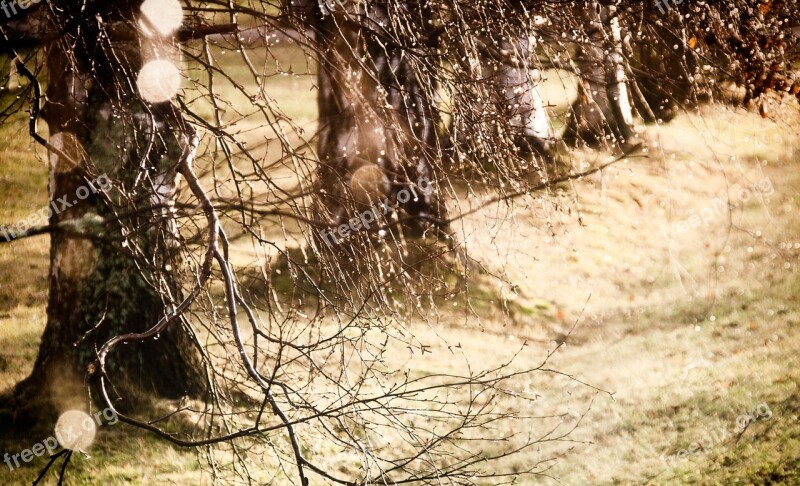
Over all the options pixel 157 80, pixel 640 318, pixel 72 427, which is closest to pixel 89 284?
pixel 72 427

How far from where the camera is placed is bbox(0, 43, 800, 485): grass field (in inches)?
190

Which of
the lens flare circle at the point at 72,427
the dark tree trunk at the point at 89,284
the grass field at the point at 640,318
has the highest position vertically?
the dark tree trunk at the point at 89,284

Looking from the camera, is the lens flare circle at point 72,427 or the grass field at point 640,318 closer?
the lens flare circle at point 72,427

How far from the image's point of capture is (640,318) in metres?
7.17

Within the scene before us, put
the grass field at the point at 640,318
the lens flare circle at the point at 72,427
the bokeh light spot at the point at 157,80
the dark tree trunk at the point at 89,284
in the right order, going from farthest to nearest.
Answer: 1. the grass field at the point at 640,318
2. the dark tree trunk at the point at 89,284
3. the lens flare circle at the point at 72,427
4. the bokeh light spot at the point at 157,80

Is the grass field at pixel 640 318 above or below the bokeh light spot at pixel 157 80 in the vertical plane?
below

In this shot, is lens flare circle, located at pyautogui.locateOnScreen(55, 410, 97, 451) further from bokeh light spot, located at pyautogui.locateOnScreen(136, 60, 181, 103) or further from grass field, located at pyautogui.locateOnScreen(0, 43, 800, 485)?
bokeh light spot, located at pyautogui.locateOnScreen(136, 60, 181, 103)

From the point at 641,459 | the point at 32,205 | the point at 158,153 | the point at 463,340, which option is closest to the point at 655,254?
the point at 463,340

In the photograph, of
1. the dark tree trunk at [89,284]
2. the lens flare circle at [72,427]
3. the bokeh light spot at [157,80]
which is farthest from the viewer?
the dark tree trunk at [89,284]

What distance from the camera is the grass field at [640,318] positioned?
482cm

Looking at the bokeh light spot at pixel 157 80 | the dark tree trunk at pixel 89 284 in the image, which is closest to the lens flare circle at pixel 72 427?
the dark tree trunk at pixel 89 284

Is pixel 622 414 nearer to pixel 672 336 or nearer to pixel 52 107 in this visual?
pixel 672 336

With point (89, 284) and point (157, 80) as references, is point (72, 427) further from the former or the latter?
point (157, 80)

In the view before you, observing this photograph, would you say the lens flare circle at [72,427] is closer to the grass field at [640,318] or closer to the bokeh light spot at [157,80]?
the grass field at [640,318]
